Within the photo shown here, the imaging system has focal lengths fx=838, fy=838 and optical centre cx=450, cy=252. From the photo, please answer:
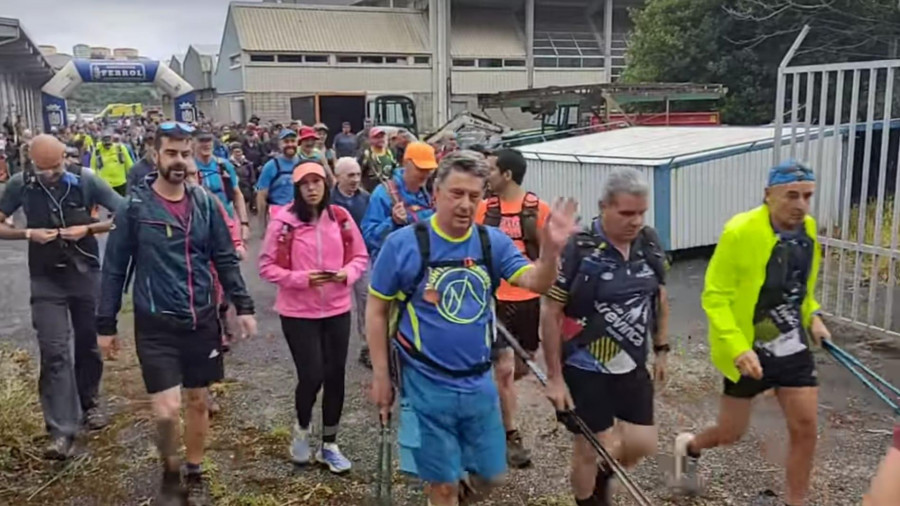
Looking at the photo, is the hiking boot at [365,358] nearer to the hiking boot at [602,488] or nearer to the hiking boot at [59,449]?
the hiking boot at [59,449]

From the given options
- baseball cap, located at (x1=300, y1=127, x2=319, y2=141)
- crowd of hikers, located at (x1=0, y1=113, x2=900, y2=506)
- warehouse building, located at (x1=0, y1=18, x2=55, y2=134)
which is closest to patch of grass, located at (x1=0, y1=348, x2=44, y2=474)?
crowd of hikers, located at (x1=0, y1=113, x2=900, y2=506)

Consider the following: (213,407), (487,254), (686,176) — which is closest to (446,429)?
(487,254)

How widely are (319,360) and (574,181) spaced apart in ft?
26.3

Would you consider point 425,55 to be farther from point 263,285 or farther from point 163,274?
point 163,274

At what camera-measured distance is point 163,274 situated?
13.8ft

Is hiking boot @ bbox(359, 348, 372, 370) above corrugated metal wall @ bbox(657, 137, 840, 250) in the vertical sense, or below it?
below

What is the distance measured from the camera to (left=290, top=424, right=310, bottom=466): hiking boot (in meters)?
4.98

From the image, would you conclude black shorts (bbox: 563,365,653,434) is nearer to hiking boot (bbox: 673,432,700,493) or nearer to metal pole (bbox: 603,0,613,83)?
hiking boot (bbox: 673,432,700,493)

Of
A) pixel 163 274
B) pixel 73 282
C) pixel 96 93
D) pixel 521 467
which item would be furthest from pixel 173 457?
pixel 96 93

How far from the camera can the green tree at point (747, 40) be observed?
59.5 ft

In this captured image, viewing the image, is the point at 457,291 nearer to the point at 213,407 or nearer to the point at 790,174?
the point at 790,174

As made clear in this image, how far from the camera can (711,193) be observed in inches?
446

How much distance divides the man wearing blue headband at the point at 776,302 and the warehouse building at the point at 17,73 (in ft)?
63.4

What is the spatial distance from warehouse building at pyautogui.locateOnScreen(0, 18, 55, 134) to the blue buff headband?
19320mm
